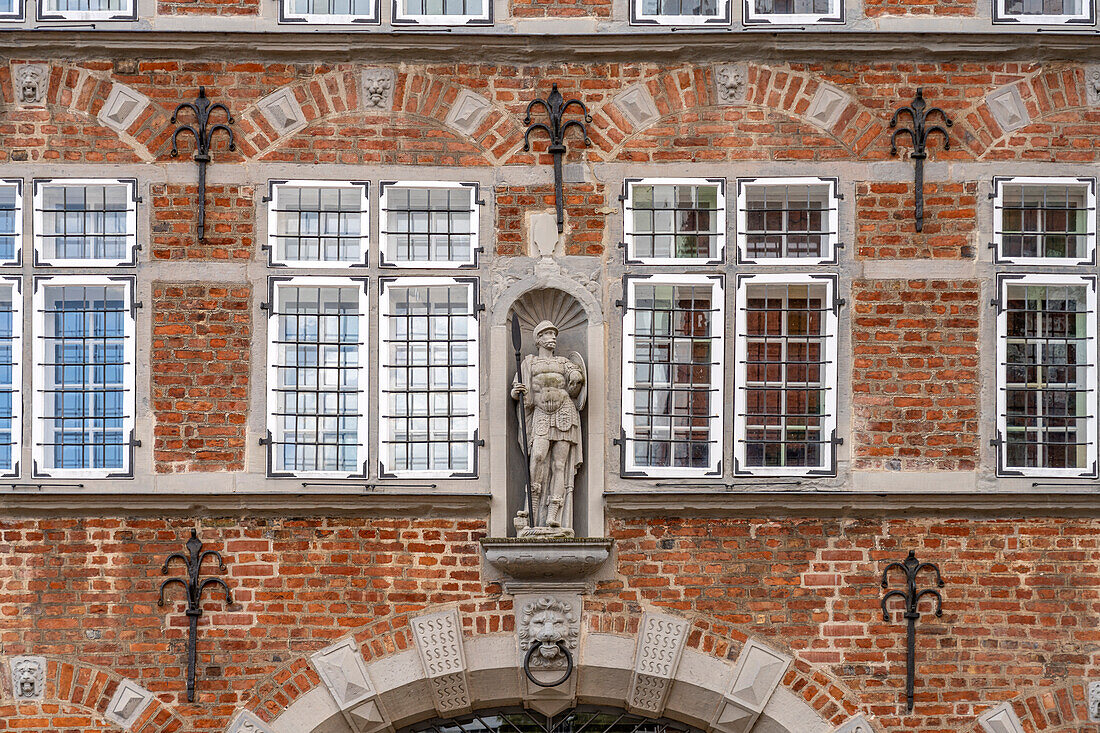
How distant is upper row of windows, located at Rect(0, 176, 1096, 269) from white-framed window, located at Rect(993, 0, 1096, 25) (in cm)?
97

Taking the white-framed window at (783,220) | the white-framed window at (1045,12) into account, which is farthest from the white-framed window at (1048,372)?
the white-framed window at (1045,12)

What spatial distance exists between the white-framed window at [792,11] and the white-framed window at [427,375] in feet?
7.74

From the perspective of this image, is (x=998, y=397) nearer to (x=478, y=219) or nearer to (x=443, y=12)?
(x=478, y=219)

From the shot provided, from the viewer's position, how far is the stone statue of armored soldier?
11805 mm

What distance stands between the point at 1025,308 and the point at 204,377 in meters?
4.90

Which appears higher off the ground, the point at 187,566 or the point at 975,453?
the point at 975,453

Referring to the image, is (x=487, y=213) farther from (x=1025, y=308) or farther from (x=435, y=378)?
(x=1025, y=308)

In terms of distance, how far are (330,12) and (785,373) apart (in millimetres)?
3516

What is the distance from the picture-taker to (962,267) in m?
12.0

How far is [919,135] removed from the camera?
39.6 ft

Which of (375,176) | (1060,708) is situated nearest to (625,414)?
(375,176)

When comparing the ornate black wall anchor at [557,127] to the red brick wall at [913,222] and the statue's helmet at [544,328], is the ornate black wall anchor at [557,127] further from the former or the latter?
the red brick wall at [913,222]

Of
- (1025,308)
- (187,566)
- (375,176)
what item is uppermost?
(375,176)

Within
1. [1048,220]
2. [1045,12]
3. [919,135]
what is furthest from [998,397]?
[1045,12]
